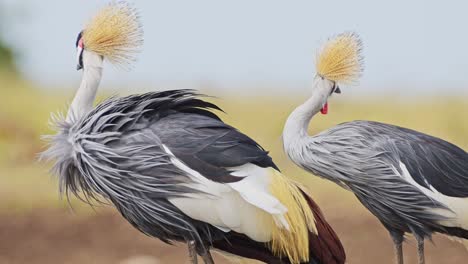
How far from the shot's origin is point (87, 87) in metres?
3.48

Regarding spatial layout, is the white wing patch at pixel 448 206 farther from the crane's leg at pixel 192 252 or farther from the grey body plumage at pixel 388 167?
the crane's leg at pixel 192 252

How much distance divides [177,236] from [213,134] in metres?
0.37

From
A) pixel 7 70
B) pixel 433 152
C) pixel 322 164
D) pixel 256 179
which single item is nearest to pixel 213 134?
pixel 256 179

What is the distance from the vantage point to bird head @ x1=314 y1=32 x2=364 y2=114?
3.90 meters

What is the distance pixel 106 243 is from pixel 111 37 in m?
2.33

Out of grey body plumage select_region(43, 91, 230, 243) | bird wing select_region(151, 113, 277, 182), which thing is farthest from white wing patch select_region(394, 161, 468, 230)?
grey body plumage select_region(43, 91, 230, 243)

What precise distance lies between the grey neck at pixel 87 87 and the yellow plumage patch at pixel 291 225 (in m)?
0.72

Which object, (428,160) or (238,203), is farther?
(428,160)

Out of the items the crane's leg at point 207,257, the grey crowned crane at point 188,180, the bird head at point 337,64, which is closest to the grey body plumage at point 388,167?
the bird head at point 337,64

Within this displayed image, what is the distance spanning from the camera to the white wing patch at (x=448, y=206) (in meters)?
3.78

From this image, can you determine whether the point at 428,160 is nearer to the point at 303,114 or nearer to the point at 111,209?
the point at 303,114

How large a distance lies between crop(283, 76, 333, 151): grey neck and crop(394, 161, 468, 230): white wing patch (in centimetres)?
41

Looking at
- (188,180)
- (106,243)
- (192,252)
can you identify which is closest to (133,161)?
(188,180)

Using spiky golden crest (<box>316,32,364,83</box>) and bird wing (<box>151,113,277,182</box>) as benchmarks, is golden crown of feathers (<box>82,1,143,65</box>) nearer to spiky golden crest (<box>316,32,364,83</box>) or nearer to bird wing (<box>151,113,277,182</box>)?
bird wing (<box>151,113,277,182</box>)
